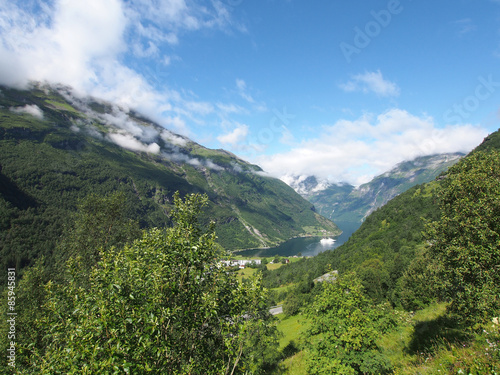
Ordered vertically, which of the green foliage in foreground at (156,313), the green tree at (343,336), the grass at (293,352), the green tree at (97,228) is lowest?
the grass at (293,352)

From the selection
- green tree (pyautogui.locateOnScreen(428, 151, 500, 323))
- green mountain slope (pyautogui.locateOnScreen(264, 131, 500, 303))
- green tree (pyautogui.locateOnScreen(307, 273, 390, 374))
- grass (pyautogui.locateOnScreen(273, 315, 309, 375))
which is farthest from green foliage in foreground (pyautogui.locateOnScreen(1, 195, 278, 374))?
green mountain slope (pyautogui.locateOnScreen(264, 131, 500, 303))

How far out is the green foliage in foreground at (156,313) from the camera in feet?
19.6

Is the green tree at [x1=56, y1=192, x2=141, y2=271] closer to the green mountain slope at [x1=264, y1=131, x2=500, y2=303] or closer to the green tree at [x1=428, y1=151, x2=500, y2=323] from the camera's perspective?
the green tree at [x1=428, y1=151, x2=500, y2=323]

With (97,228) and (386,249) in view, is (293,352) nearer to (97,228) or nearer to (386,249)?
(97,228)

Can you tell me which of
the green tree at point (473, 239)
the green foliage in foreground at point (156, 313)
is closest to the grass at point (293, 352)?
the green tree at point (473, 239)

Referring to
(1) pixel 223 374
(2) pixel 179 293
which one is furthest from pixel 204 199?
(1) pixel 223 374

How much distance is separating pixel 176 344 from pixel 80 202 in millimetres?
29733

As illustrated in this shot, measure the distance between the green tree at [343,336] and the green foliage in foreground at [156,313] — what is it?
34.0 feet

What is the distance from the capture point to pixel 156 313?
6520 mm

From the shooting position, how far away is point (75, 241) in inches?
1056

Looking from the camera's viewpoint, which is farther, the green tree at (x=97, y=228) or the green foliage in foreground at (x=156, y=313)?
the green tree at (x=97, y=228)

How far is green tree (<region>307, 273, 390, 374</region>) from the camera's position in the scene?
47.8ft

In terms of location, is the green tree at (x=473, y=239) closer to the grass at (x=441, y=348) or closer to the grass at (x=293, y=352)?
the grass at (x=441, y=348)

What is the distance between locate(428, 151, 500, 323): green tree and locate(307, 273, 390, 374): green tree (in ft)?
18.6
